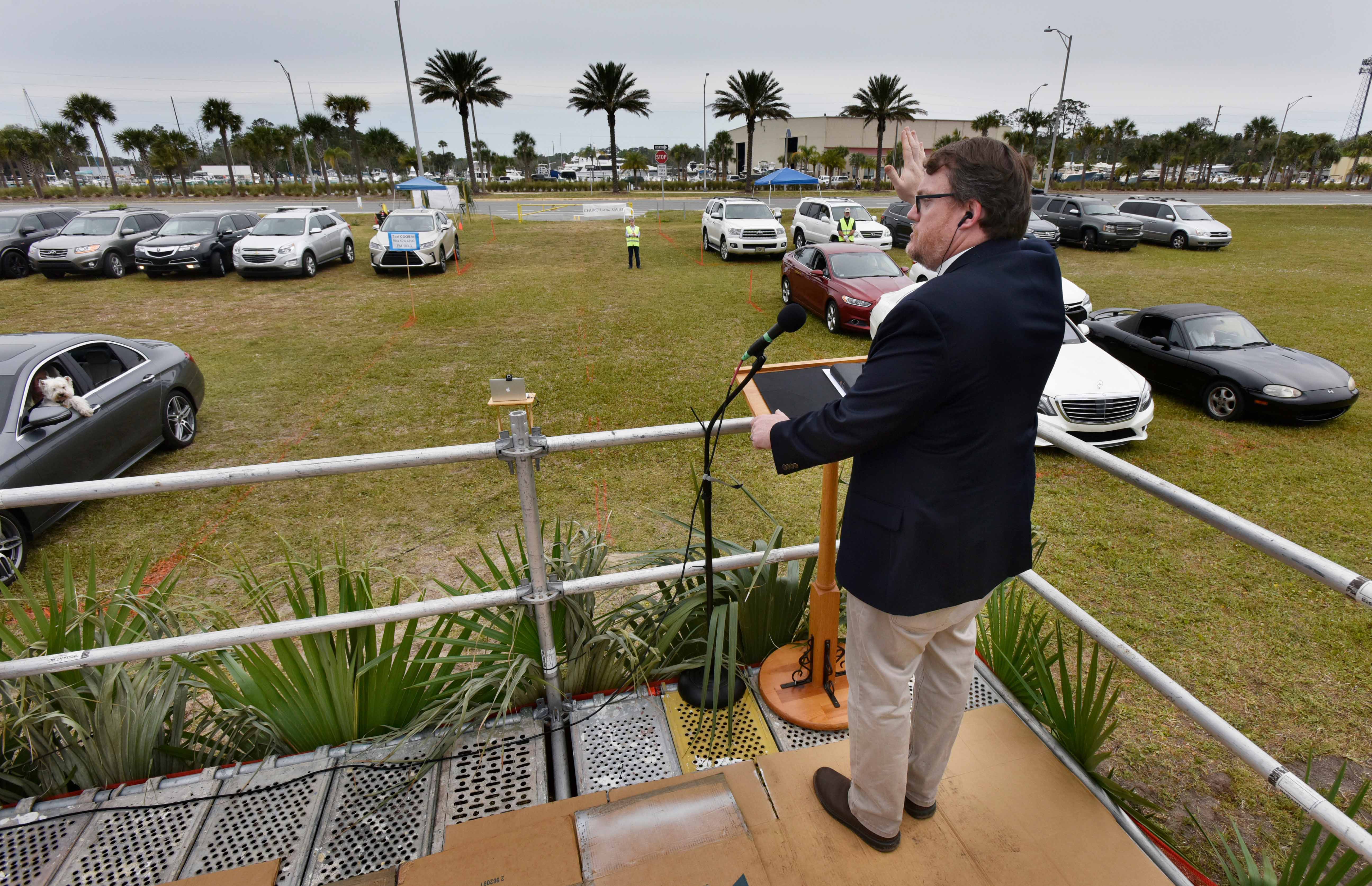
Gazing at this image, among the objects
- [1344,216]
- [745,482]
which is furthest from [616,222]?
[1344,216]

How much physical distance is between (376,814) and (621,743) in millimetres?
797

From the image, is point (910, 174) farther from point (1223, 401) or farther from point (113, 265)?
point (113, 265)

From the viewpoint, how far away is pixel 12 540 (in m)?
5.11

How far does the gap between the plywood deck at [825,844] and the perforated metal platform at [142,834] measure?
0.78 meters

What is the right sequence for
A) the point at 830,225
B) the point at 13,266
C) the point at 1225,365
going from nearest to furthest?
the point at 1225,365 → the point at 13,266 → the point at 830,225

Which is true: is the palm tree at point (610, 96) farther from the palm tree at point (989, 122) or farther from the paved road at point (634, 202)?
the palm tree at point (989, 122)

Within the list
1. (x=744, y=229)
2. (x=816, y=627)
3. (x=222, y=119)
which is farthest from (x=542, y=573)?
(x=222, y=119)

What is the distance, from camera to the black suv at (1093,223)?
22188 mm

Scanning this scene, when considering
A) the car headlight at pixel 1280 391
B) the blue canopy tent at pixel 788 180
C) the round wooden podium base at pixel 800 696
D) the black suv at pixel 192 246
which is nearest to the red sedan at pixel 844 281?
the car headlight at pixel 1280 391

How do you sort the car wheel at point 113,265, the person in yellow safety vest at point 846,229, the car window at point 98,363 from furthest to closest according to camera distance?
the person in yellow safety vest at point 846,229
the car wheel at point 113,265
the car window at point 98,363

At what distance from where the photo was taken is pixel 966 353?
4.87ft

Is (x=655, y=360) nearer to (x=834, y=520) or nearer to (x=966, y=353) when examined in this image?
(x=834, y=520)

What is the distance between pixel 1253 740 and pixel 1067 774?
2.52 meters

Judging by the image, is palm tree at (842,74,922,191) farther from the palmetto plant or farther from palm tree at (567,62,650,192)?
the palmetto plant
